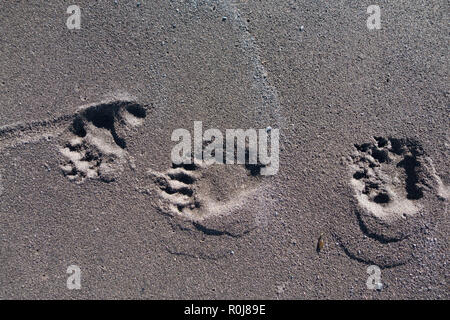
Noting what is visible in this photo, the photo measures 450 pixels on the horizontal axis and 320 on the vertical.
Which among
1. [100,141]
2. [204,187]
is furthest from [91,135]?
[204,187]

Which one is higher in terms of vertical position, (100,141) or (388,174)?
(100,141)

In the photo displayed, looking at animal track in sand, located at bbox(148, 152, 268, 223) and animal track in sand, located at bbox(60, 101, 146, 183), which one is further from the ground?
animal track in sand, located at bbox(60, 101, 146, 183)

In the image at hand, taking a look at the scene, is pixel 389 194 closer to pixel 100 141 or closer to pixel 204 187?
pixel 204 187

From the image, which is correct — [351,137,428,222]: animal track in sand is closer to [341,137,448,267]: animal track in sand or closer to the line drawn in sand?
[341,137,448,267]: animal track in sand

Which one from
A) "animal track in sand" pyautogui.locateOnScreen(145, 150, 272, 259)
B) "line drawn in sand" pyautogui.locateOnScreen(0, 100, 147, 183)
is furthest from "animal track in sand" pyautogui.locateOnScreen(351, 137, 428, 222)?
"line drawn in sand" pyautogui.locateOnScreen(0, 100, 147, 183)

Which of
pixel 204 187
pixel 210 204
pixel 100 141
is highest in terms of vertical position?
pixel 100 141

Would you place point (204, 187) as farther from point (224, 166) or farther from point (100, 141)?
point (100, 141)

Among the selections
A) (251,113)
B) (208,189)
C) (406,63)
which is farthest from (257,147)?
(406,63)

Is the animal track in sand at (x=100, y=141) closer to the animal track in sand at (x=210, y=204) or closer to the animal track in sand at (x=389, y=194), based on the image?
the animal track in sand at (x=210, y=204)
